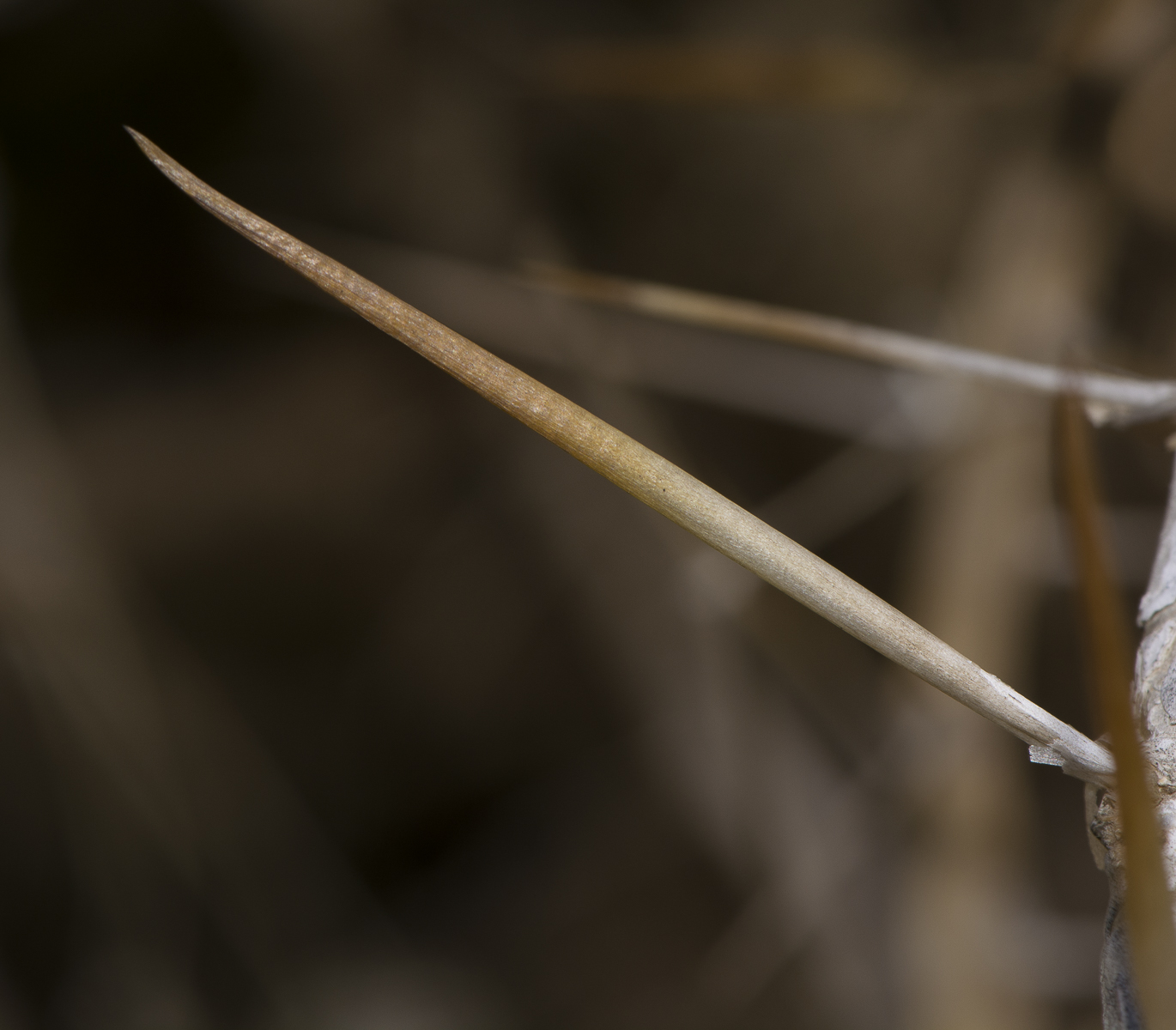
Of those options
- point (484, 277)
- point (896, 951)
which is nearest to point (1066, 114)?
point (484, 277)

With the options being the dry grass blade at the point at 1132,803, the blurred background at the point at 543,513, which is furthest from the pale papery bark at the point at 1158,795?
the blurred background at the point at 543,513

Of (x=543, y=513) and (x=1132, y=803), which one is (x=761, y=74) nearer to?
(x=543, y=513)

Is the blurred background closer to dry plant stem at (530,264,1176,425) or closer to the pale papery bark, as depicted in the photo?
dry plant stem at (530,264,1176,425)

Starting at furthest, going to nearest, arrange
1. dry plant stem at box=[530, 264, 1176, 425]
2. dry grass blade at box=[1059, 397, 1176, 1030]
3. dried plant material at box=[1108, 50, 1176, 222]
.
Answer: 1. dried plant material at box=[1108, 50, 1176, 222]
2. dry plant stem at box=[530, 264, 1176, 425]
3. dry grass blade at box=[1059, 397, 1176, 1030]

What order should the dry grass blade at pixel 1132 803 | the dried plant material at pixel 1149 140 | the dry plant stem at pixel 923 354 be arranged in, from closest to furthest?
the dry grass blade at pixel 1132 803
the dry plant stem at pixel 923 354
the dried plant material at pixel 1149 140

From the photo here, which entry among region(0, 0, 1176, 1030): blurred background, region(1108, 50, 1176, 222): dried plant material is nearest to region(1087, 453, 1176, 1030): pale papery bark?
region(0, 0, 1176, 1030): blurred background

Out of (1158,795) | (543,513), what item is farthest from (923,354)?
(543,513)

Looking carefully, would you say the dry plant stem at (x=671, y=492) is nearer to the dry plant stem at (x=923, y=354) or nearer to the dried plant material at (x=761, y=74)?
the dry plant stem at (x=923, y=354)
